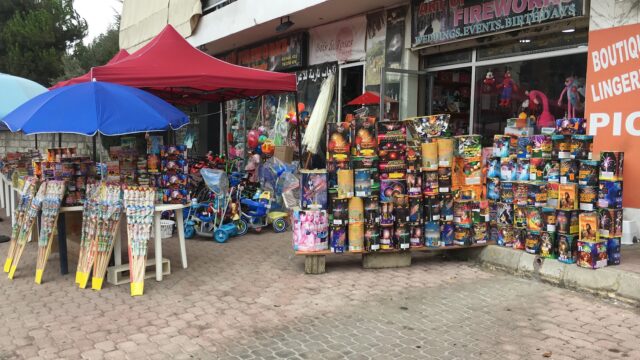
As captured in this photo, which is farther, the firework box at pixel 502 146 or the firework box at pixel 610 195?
the firework box at pixel 502 146

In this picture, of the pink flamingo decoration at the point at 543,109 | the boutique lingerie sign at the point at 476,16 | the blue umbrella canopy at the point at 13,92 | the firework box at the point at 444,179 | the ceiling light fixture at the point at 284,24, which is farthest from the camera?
the ceiling light fixture at the point at 284,24

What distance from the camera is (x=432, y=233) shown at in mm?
5922

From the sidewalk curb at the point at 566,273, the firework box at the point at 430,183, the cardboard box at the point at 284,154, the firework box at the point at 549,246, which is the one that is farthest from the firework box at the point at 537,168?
the cardboard box at the point at 284,154

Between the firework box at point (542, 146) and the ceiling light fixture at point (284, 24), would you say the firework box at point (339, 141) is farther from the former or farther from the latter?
the ceiling light fixture at point (284, 24)

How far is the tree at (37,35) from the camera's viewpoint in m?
23.3

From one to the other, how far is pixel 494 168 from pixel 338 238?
6.72 feet

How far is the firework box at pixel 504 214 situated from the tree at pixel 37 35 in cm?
2319

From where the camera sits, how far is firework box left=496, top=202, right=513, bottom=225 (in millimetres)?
5836

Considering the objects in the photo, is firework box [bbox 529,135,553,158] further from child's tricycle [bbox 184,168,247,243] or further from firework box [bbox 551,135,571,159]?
child's tricycle [bbox 184,168,247,243]

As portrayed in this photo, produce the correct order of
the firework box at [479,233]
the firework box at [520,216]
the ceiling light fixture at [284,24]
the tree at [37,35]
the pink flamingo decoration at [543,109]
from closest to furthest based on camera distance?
the firework box at [520,216], the firework box at [479,233], the pink flamingo decoration at [543,109], the ceiling light fixture at [284,24], the tree at [37,35]

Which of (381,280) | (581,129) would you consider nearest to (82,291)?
(381,280)

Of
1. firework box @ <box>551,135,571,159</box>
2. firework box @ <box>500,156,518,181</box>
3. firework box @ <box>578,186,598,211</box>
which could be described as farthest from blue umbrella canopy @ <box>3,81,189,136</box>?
firework box @ <box>578,186,598,211</box>

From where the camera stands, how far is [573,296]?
16.0ft

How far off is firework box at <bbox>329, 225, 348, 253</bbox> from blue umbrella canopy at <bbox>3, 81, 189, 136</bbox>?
7.12 ft
